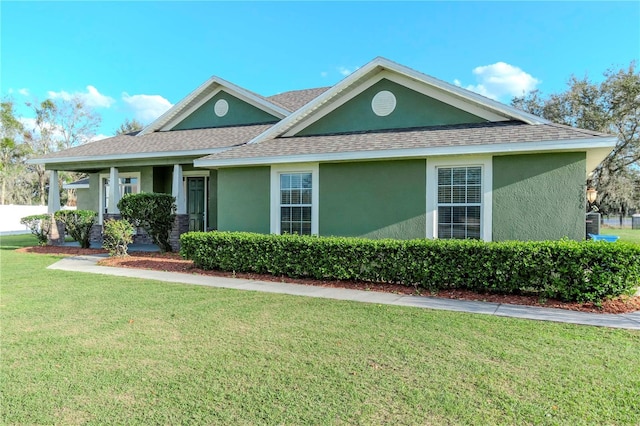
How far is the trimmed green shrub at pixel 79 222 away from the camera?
1498 cm

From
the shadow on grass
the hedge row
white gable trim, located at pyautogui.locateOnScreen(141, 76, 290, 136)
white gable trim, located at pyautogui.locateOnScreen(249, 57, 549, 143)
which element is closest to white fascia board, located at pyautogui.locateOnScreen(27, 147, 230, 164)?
white gable trim, located at pyautogui.locateOnScreen(249, 57, 549, 143)

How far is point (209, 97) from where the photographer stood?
15945 mm

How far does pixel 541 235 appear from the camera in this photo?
812 centimetres

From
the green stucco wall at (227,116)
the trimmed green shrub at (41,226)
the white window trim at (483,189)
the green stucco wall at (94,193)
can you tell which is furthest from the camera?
the green stucco wall at (94,193)

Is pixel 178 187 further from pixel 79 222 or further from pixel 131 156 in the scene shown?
pixel 79 222

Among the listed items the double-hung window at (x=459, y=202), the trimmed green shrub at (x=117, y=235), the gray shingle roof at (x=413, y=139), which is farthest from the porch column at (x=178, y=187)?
the double-hung window at (x=459, y=202)

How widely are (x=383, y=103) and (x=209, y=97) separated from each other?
846cm

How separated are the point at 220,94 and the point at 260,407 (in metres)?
14.6

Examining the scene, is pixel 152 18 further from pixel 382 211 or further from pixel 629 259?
pixel 629 259

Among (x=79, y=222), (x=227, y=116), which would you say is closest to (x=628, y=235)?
(x=227, y=116)

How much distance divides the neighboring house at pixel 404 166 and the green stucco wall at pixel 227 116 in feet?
6.75

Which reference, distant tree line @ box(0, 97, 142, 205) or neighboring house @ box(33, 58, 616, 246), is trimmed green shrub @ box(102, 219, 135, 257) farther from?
distant tree line @ box(0, 97, 142, 205)

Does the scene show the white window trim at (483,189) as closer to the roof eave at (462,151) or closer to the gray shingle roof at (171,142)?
the roof eave at (462,151)

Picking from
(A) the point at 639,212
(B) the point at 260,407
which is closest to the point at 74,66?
(B) the point at 260,407
